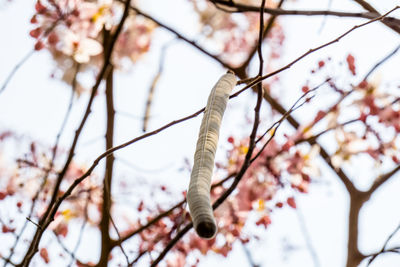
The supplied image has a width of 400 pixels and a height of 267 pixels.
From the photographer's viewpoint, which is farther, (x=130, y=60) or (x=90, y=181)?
(x=130, y=60)

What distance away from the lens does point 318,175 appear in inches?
65.9

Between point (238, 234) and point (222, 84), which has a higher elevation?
point (238, 234)

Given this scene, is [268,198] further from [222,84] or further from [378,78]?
[222,84]

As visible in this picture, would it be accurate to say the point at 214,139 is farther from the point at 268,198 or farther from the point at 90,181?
the point at 90,181

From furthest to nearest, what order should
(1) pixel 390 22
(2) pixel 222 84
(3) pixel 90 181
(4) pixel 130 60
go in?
(4) pixel 130 60, (3) pixel 90 181, (1) pixel 390 22, (2) pixel 222 84

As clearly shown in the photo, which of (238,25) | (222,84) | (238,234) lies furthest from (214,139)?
(238,25)

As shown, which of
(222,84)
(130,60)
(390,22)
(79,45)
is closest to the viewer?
(222,84)

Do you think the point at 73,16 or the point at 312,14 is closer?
the point at 312,14

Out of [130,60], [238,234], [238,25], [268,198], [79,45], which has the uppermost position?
→ [238,25]

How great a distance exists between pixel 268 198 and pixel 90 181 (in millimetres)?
678

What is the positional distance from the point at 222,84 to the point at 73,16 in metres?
1.11

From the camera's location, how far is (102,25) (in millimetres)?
1719

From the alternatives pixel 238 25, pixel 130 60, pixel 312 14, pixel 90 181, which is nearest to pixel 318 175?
pixel 312 14

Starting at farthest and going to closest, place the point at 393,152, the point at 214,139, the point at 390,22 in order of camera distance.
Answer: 1. the point at 393,152
2. the point at 390,22
3. the point at 214,139
